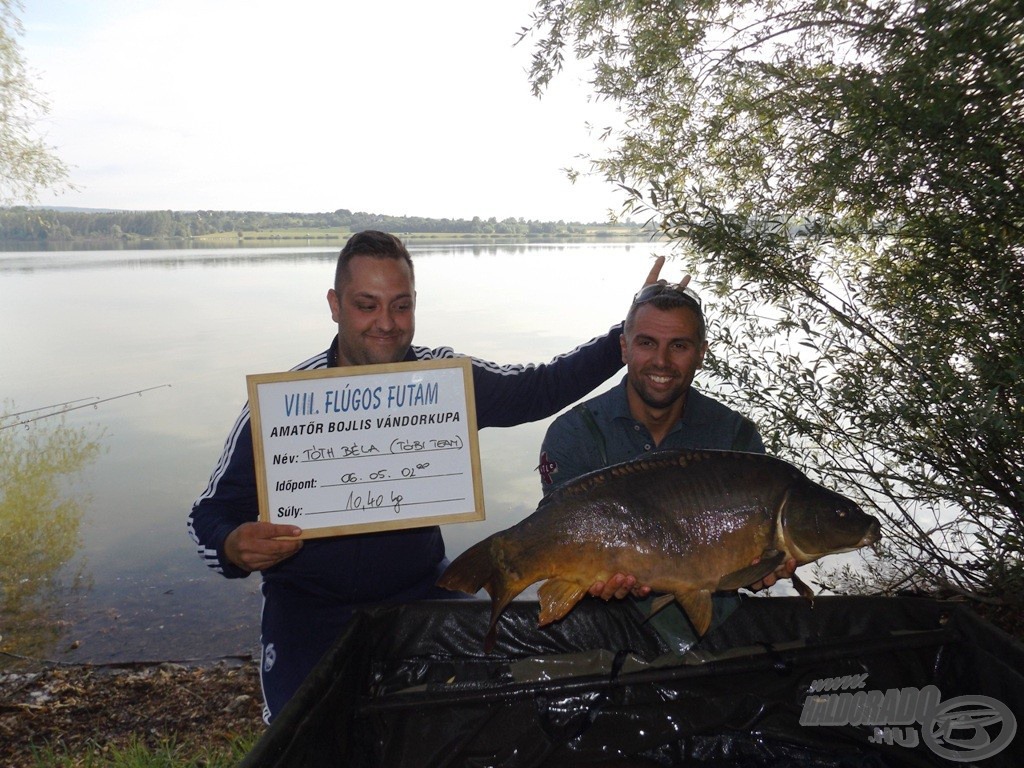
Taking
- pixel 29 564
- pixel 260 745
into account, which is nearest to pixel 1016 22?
pixel 260 745

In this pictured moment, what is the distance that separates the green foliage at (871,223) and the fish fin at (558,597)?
117cm

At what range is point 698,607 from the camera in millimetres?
1568

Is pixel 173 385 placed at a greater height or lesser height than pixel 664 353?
lesser

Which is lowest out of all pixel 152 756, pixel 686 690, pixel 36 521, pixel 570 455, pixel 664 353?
pixel 36 521

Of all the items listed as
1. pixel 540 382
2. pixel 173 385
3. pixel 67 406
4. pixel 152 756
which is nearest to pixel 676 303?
pixel 540 382

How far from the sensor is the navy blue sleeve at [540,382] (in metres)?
2.33

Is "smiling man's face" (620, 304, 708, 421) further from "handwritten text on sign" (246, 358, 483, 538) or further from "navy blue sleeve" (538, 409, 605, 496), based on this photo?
"handwritten text on sign" (246, 358, 483, 538)

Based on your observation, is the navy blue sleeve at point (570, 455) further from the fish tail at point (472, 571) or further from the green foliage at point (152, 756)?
the green foliage at point (152, 756)

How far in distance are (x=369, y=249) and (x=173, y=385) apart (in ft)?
23.5

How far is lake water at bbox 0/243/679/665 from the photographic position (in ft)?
11.9

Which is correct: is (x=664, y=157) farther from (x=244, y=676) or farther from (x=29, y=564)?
(x=29, y=564)

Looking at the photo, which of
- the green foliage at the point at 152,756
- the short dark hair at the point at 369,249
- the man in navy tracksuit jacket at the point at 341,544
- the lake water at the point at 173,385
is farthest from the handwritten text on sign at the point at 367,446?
the lake water at the point at 173,385

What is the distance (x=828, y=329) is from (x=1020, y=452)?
28.6 inches

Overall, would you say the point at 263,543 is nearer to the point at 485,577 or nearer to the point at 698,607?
the point at 485,577
